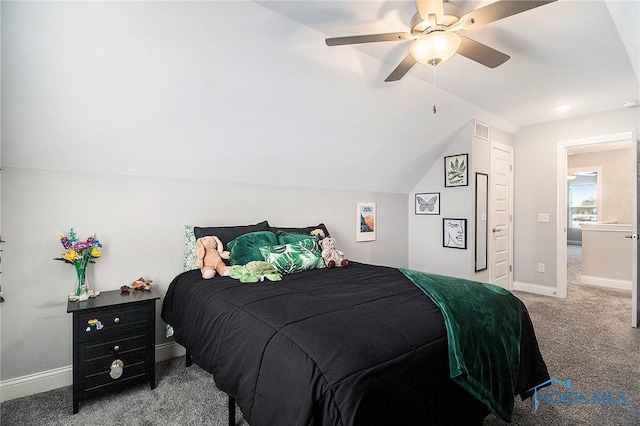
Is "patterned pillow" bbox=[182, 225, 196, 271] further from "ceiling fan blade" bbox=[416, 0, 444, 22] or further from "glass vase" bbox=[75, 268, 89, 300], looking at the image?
"ceiling fan blade" bbox=[416, 0, 444, 22]

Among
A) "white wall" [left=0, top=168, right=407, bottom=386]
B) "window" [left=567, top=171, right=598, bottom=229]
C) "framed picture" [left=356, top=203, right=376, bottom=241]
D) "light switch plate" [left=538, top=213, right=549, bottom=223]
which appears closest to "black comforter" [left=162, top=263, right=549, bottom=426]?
"white wall" [left=0, top=168, right=407, bottom=386]

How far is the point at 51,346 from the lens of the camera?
2244mm

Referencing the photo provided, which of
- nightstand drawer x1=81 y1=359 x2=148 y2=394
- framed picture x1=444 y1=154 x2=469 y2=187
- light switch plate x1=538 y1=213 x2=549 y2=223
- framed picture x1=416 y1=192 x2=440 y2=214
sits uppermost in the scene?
framed picture x1=444 y1=154 x2=469 y2=187

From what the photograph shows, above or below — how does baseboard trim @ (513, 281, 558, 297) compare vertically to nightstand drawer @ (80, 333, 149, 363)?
below

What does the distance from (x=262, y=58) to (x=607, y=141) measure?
4.61 metres

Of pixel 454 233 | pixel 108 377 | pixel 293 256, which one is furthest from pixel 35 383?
pixel 454 233

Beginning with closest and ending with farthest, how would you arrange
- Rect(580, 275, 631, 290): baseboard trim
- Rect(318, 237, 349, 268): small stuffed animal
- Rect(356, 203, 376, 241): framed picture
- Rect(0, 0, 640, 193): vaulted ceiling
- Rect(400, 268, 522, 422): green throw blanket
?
Rect(400, 268, 522, 422): green throw blanket → Rect(0, 0, 640, 193): vaulted ceiling → Rect(318, 237, 349, 268): small stuffed animal → Rect(356, 203, 376, 241): framed picture → Rect(580, 275, 631, 290): baseboard trim

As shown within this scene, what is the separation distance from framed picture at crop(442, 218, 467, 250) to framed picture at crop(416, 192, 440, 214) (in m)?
0.24

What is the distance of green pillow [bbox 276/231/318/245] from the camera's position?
283 centimetres

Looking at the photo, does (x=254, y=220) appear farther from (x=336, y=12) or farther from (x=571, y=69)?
(x=571, y=69)

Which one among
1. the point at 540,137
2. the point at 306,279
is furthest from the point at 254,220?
the point at 540,137

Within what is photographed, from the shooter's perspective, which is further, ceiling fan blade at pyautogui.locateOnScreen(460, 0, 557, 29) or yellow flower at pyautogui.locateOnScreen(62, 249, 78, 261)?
yellow flower at pyautogui.locateOnScreen(62, 249, 78, 261)

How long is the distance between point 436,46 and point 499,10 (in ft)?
1.20

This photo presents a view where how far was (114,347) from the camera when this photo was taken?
2053 mm
